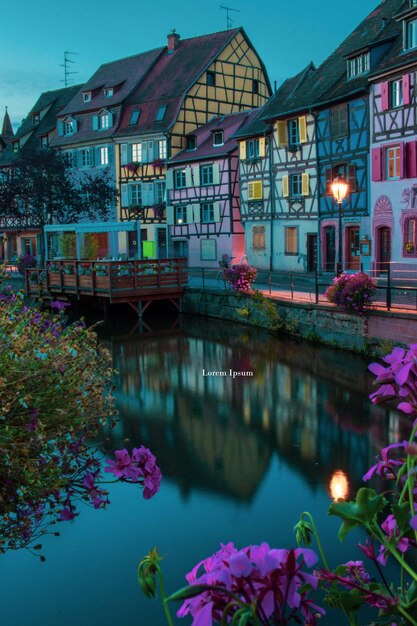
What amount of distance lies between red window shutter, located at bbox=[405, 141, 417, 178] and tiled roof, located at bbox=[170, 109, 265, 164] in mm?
12602

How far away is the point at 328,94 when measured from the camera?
28562 millimetres

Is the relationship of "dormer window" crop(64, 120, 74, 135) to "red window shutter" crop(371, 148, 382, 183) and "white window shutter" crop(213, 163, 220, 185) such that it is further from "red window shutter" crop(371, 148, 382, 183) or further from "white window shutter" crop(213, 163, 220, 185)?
"red window shutter" crop(371, 148, 382, 183)

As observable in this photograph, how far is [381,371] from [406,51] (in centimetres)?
2433

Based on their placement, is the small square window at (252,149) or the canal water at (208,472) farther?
the small square window at (252,149)

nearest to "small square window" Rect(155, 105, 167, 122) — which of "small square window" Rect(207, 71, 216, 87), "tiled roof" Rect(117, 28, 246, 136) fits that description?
"tiled roof" Rect(117, 28, 246, 136)

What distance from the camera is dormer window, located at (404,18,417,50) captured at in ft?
76.6

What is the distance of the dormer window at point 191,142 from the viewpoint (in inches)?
1558

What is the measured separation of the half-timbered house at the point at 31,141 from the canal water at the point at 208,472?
1385 inches

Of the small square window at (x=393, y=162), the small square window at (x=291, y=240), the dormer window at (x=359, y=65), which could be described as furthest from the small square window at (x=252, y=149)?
the small square window at (x=393, y=162)

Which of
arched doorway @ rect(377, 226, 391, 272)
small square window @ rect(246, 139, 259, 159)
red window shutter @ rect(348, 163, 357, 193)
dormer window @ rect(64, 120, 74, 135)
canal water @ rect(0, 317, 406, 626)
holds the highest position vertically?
dormer window @ rect(64, 120, 74, 135)


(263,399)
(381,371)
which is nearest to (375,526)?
(381,371)

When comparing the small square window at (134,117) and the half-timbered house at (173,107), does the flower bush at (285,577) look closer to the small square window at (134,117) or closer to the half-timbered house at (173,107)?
the half-timbered house at (173,107)

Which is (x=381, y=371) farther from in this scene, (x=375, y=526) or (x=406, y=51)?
(x=406, y=51)

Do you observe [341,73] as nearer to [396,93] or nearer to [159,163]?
[396,93]
